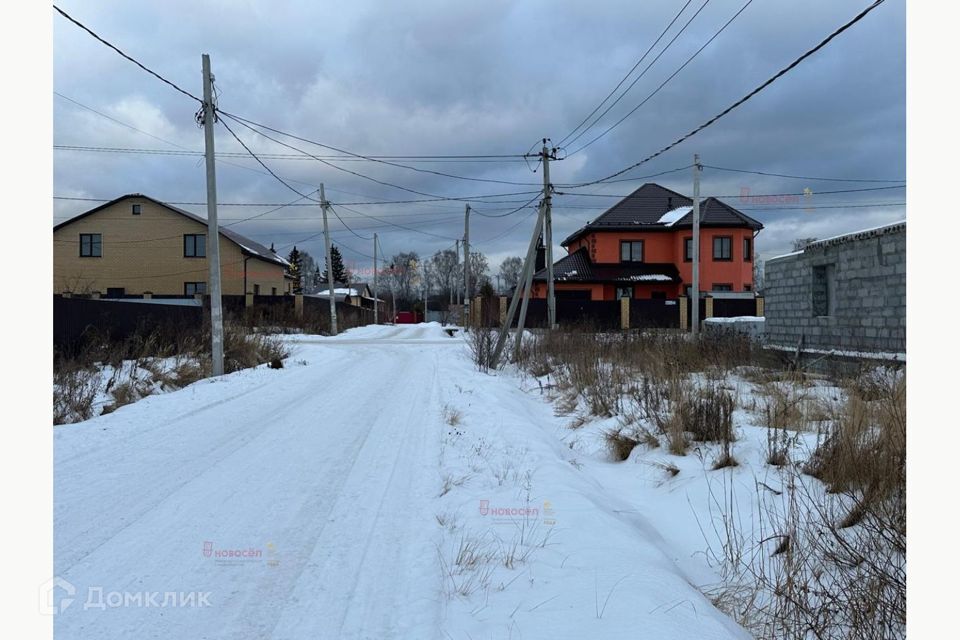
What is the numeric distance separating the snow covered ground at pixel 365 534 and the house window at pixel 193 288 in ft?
122

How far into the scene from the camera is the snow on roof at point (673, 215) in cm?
4022

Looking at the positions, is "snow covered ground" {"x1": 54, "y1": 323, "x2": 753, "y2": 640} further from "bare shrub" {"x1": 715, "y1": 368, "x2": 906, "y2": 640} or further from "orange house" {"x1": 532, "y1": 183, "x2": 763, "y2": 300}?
"orange house" {"x1": 532, "y1": 183, "x2": 763, "y2": 300}

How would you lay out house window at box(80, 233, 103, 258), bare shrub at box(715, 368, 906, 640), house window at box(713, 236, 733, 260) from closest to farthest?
bare shrub at box(715, 368, 906, 640)
house window at box(713, 236, 733, 260)
house window at box(80, 233, 103, 258)

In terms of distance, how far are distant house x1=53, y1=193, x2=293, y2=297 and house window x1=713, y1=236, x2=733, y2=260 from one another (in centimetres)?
3445

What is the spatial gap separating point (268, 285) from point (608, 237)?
A: 27810mm

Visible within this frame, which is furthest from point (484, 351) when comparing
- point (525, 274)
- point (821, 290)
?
point (821, 290)

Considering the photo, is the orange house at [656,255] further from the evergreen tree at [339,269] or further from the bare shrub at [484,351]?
the evergreen tree at [339,269]

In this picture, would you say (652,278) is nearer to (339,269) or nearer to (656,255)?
(656,255)

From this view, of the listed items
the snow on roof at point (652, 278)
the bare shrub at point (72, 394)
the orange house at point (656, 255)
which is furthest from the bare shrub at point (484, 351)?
the snow on roof at point (652, 278)

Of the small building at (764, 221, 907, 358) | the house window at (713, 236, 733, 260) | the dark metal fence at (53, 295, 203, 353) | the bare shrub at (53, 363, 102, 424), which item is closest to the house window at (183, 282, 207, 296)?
the dark metal fence at (53, 295, 203, 353)

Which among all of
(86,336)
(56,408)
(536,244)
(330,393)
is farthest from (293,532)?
(536,244)

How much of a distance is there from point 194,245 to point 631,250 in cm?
3122

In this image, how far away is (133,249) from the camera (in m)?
40.9

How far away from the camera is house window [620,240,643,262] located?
1634 inches
